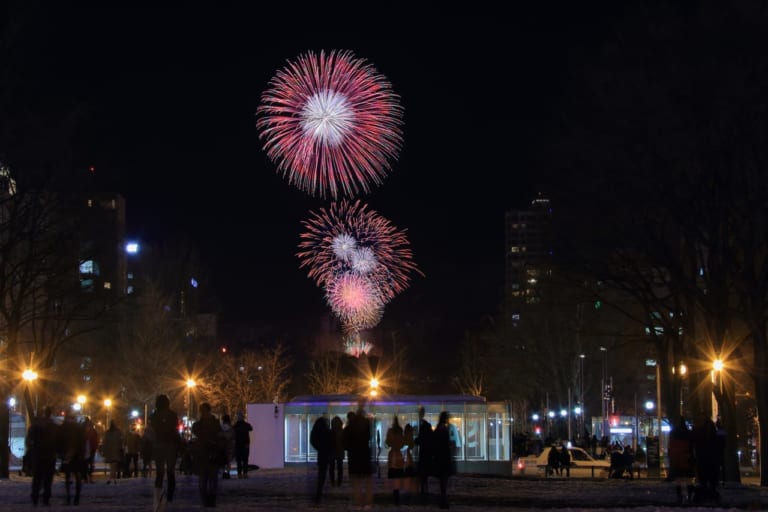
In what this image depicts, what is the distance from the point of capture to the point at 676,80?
110ft

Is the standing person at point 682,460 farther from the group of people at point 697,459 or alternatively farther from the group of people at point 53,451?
the group of people at point 53,451

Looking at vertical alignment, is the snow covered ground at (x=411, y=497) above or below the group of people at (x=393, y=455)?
below

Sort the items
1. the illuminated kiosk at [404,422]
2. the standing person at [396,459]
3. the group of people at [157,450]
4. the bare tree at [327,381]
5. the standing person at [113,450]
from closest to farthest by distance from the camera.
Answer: the group of people at [157,450] < the standing person at [396,459] < the standing person at [113,450] < the illuminated kiosk at [404,422] < the bare tree at [327,381]

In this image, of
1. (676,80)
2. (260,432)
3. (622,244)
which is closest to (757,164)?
(676,80)

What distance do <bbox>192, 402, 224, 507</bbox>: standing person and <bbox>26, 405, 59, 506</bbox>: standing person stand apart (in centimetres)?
357

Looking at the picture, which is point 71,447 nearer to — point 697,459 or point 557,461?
point 697,459

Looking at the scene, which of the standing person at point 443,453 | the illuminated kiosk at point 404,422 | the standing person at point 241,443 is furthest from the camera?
the illuminated kiosk at point 404,422

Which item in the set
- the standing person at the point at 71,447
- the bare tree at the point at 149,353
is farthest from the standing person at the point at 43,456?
the bare tree at the point at 149,353

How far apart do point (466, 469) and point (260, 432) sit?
8.42 metres

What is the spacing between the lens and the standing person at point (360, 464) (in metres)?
20.7

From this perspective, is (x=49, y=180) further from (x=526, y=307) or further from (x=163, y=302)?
(x=526, y=307)

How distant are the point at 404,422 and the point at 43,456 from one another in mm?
23615

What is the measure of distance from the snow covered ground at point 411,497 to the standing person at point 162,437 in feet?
5.25

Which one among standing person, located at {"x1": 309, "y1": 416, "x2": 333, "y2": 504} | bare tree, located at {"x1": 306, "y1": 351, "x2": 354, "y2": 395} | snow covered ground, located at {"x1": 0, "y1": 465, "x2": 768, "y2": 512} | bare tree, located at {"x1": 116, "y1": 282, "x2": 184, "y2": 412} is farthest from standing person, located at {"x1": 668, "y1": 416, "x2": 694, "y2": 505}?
bare tree, located at {"x1": 306, "y1": 351, "x2": 354, "y2": 395}
